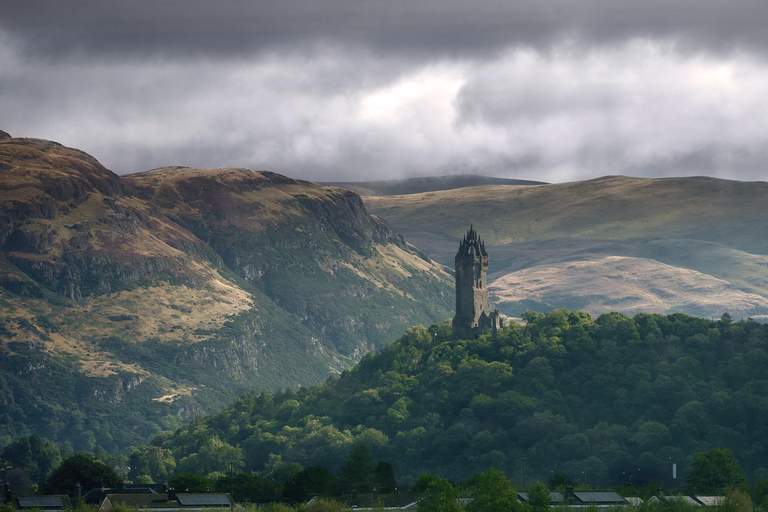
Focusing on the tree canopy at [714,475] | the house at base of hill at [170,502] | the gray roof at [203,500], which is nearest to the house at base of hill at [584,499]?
the tree canopy at [714,475]

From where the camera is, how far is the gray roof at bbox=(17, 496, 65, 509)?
182 m

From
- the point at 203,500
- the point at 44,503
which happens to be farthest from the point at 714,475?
the point at 44,503

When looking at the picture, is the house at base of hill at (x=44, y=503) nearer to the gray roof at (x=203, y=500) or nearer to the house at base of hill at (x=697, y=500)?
the gray roof at (x=203, y=500)

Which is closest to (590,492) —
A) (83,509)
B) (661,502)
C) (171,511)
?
(661,502)

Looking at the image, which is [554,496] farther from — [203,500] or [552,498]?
[203,500]

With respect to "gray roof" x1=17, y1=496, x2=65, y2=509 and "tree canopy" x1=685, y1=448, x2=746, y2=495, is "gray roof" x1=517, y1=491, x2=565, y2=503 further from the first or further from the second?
"gray roof" x1=17, y1=496, x2=65, y2=509

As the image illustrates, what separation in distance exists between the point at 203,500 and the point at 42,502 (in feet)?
76.6

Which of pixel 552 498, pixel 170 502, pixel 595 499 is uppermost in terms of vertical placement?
pixel 552 498

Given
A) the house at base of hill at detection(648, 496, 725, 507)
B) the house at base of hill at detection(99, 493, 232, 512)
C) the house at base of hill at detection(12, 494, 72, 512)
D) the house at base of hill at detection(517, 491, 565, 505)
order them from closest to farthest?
1. the house at base of hill at detection(517, 491, 565, 505)
2. the house at base of hill at detection(648, 496, 725, 507)
3. the house at base of hill at detection(99, 493, 232, 512)
4. the house at base of hill at detection(12, 494, 72, 512)

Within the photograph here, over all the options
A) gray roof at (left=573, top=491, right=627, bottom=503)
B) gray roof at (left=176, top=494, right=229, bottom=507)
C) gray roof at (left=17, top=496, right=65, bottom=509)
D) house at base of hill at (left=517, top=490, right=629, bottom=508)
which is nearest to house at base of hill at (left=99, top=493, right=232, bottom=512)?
gray roof at (left=176, top=494, right=229, bottom=507)

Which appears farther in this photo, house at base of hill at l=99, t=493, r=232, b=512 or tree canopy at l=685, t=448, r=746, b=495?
tree canopy at l=685, t=448, r=746, b=495

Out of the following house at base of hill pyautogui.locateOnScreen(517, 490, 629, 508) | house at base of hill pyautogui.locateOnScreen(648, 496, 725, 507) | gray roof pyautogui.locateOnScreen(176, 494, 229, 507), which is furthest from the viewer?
gray roof pyautogui.locateOnScreen(176, 494, 229, 507)

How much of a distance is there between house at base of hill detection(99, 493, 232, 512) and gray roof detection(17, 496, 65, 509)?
21.2 ft

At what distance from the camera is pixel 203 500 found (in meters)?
185
